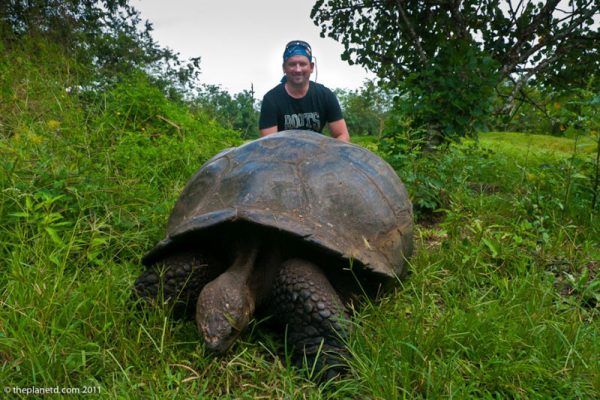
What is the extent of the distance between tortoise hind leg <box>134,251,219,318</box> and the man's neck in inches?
101

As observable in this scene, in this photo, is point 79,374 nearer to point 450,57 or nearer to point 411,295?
point 411,295

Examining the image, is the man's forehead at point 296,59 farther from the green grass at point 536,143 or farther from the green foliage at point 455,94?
the green grass at point 536,143

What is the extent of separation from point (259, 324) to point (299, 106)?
2.71 m

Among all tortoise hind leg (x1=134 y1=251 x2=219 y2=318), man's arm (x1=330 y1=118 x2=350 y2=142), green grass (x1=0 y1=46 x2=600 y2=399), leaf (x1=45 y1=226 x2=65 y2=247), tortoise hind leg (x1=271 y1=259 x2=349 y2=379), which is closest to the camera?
green grass (x1=0 y1=46 x2=600 y2=399)

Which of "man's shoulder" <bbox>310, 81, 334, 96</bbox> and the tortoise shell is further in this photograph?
"man's shoulder" <bbox>310, 81, 334, 96</bbox>

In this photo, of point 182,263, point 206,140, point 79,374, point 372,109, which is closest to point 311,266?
point 182,263

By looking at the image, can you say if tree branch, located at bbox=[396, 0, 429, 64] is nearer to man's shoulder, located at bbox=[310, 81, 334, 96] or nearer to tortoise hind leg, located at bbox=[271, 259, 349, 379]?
man's shoulder, located at bbox=[310, 81, 334, 96]

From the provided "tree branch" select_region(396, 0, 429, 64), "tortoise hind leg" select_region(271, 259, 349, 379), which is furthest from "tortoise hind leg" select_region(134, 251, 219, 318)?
"tree branch" select_region(396, 0, 429, 64)

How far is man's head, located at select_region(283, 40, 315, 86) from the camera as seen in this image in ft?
13.8

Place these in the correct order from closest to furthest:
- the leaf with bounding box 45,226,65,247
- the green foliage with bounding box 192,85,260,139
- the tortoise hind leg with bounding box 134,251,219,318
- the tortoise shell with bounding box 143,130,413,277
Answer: the tortoise shell with bounding box 143,130,413,277
the tortoise hind leg with bounding box 134,251,219,318
the leaf with bounding box 45,226,65,247
the green foliage with bounding box 192,85,260,139

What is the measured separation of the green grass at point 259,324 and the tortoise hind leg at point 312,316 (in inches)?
3.7

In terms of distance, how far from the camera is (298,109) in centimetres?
454

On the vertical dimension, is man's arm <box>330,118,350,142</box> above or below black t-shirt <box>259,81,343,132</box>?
below

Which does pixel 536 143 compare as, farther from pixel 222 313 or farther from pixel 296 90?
pixel 222 313
